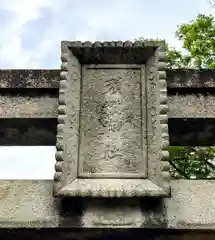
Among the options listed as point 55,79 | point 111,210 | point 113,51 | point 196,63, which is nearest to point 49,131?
point 55,79

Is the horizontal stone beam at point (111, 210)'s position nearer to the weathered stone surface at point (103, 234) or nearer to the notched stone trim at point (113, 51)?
the weathered stone surface at point (103, 234)

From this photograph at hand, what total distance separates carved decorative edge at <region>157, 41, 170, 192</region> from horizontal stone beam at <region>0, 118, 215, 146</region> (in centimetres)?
25

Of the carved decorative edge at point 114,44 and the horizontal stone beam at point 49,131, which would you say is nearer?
the carved decorative edge at point 114,44

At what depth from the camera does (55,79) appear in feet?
10.8

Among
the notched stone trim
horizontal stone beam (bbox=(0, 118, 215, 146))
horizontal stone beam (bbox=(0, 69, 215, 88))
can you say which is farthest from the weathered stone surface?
the notched stone trim

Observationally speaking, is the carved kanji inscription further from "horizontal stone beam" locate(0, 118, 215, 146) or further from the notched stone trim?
"horizontal stone beam" locate(0, 118, 215, 146)

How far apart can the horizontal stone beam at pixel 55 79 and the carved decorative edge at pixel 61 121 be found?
20cm

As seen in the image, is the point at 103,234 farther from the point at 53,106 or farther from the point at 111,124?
the point at 53,106

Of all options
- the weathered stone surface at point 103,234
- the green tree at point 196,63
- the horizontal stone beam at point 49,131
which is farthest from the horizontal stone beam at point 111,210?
the green tree at point 196,63

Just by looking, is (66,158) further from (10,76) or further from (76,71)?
(10,76)

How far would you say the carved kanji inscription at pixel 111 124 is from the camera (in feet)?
9.50

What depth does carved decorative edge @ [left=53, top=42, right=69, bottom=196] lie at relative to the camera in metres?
2.76

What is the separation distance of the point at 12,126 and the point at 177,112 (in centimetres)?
123

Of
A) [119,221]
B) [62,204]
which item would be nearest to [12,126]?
[62,204]
